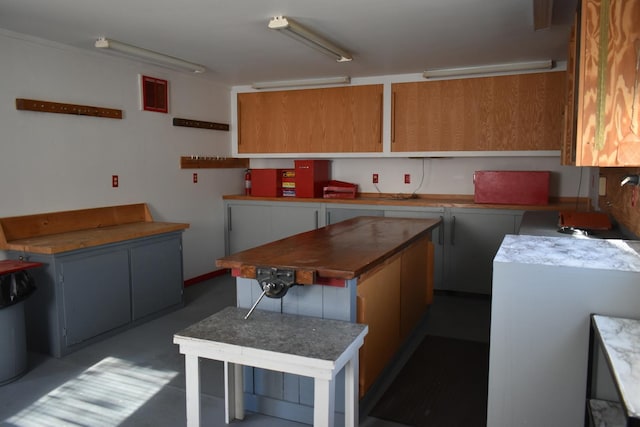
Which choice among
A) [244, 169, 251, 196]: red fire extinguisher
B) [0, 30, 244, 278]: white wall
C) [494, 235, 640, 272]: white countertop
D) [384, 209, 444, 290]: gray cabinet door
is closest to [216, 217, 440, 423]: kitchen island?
[494, 235, 640, 272]: white countertop

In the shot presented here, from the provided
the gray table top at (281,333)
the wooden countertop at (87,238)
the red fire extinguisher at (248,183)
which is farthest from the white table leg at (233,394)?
the red fire extinguisher at (248,183)

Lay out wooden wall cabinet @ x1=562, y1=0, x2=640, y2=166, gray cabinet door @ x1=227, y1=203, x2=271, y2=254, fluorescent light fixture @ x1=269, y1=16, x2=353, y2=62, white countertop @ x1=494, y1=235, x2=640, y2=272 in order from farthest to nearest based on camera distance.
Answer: gray cabinet door @ x1=227, y1=203, x2=271, y2=254 → fluorescent light fixture @ x1=269, y1=16, x2=353, y2=62 → wooden wall cabinet @ x1=562, y1=0, x2=640, y2=166 → white countertop @ x1=494, y1=235, x2=640, y2=272

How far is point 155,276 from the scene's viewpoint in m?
4.27

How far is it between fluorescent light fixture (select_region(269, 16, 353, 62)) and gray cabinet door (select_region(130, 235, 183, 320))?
6.81 ft

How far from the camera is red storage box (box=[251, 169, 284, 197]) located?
5934 mm

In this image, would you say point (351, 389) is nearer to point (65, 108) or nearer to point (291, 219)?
point (65, 108)

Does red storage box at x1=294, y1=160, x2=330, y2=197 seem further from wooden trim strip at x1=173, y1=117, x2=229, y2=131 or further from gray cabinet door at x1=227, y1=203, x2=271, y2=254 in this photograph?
wooden trim strip at x1=173, y1=117, x2=229, y2=131

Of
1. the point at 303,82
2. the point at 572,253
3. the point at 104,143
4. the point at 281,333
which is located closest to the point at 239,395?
the point at 281,333

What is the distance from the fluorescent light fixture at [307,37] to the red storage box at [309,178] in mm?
1568

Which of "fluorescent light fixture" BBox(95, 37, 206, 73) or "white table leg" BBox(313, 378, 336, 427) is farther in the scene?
"fluorescent light fixture" BBox(95, 37, 206, 73)

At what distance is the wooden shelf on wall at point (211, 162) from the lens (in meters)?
5.36

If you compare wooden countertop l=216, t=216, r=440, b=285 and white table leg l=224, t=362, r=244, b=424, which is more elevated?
wooden countertop l=216, t=216, r=440, b=285

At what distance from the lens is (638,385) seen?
1250 mm

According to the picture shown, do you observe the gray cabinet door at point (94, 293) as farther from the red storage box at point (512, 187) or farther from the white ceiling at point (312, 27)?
the red storage box at point (512, 187)
